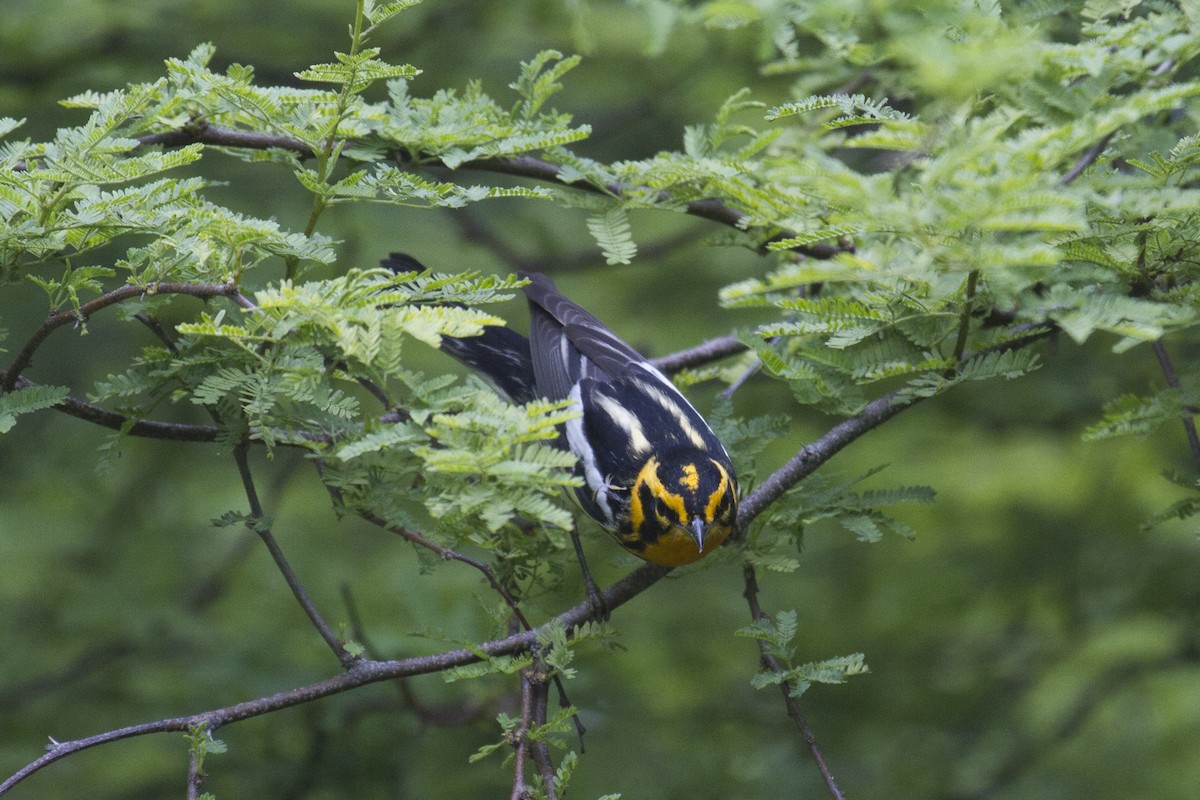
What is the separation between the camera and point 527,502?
231cm

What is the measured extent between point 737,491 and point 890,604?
3004 mm

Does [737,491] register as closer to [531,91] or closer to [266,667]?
[531,91]

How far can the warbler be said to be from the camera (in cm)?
351

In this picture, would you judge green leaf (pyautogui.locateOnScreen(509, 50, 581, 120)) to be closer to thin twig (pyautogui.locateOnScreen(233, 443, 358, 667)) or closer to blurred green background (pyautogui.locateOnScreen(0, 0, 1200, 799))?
thin twig (pyautogui.locateOnScreen(233, 443, 358, 667))

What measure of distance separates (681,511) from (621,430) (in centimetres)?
61

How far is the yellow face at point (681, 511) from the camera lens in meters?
3.44

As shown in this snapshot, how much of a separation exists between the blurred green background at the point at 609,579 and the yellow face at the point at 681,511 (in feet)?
5.46

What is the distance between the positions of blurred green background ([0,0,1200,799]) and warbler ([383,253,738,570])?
115 cm

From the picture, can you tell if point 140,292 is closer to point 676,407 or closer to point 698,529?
point 698,529

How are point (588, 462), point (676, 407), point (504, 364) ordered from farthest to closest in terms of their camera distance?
1. point (504, 364)
2. point (676, 407)
3. point (588, 462)

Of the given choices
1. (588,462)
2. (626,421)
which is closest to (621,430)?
(626,421)

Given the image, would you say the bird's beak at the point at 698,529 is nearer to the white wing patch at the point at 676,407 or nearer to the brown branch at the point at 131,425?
the white wing patch at the point at 676,407

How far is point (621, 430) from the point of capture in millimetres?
3992

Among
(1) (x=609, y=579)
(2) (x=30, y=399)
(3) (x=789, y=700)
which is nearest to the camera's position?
(2) (x=30, y=399)
